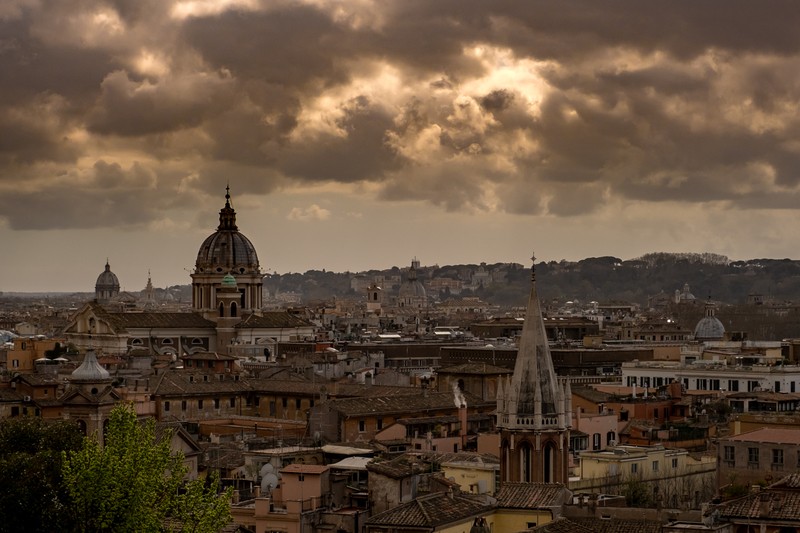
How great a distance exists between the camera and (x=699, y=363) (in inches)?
3371

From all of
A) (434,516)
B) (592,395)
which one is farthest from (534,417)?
(592,395)

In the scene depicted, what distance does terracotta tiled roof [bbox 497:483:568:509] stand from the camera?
3656cm

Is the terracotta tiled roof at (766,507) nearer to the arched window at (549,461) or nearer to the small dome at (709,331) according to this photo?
the arched window at (549,461)

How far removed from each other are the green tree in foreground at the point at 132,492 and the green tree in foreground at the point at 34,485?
4.65 feet

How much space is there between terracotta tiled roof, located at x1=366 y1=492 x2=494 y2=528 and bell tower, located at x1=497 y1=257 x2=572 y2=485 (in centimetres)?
981

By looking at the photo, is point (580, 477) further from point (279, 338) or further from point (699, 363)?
point (279, 338)

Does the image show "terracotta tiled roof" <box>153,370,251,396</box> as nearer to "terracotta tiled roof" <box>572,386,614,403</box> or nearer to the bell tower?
"terracotta tiled roof" <box>572,386,614,403</box>

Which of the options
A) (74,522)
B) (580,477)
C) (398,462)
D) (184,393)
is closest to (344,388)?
(184,393)

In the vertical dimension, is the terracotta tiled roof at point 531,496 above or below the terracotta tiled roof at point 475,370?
below

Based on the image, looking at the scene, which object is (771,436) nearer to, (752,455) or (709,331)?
(752,455)

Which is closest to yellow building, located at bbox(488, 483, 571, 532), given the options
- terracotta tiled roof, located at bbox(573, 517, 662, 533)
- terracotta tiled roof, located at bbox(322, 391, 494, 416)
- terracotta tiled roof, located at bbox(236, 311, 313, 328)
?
terracotta tiled roof, located at bbox(573, 517, 662, 533)

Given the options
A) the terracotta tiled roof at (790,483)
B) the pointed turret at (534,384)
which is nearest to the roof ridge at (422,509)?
the terracotta tiled roof at (790,483)

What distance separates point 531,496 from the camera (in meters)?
37.1

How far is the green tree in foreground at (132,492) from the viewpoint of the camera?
3350 centimetres
